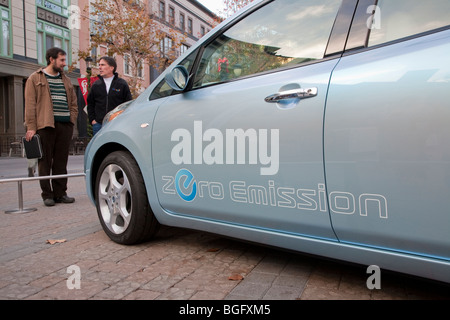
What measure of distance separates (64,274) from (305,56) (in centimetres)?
193

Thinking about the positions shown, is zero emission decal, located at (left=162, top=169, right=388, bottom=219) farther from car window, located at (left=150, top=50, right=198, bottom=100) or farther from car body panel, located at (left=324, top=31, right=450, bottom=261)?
car window, located at (left=150, top=50, right=198, bottom=100)

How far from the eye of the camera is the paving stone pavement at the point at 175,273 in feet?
6.97

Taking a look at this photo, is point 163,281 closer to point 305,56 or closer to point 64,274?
point 64,274

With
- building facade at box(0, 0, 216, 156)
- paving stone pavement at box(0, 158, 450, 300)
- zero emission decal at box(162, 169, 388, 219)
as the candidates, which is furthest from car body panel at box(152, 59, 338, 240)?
building facade at box(0, 0, 216, 156)

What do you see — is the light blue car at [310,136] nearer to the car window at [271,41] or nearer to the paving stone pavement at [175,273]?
the car window at [271,41]

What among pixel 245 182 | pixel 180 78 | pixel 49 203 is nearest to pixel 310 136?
pixel 245 182

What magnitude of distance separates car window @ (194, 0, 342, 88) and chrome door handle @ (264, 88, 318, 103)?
23 centimetres

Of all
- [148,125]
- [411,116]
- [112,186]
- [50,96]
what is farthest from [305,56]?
[50,96]

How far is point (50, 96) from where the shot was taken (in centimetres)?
522

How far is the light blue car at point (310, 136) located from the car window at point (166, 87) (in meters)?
0.02

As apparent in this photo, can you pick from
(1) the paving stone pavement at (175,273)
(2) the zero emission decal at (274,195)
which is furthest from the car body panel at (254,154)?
(1) the paving stone pavement at (175,273)
